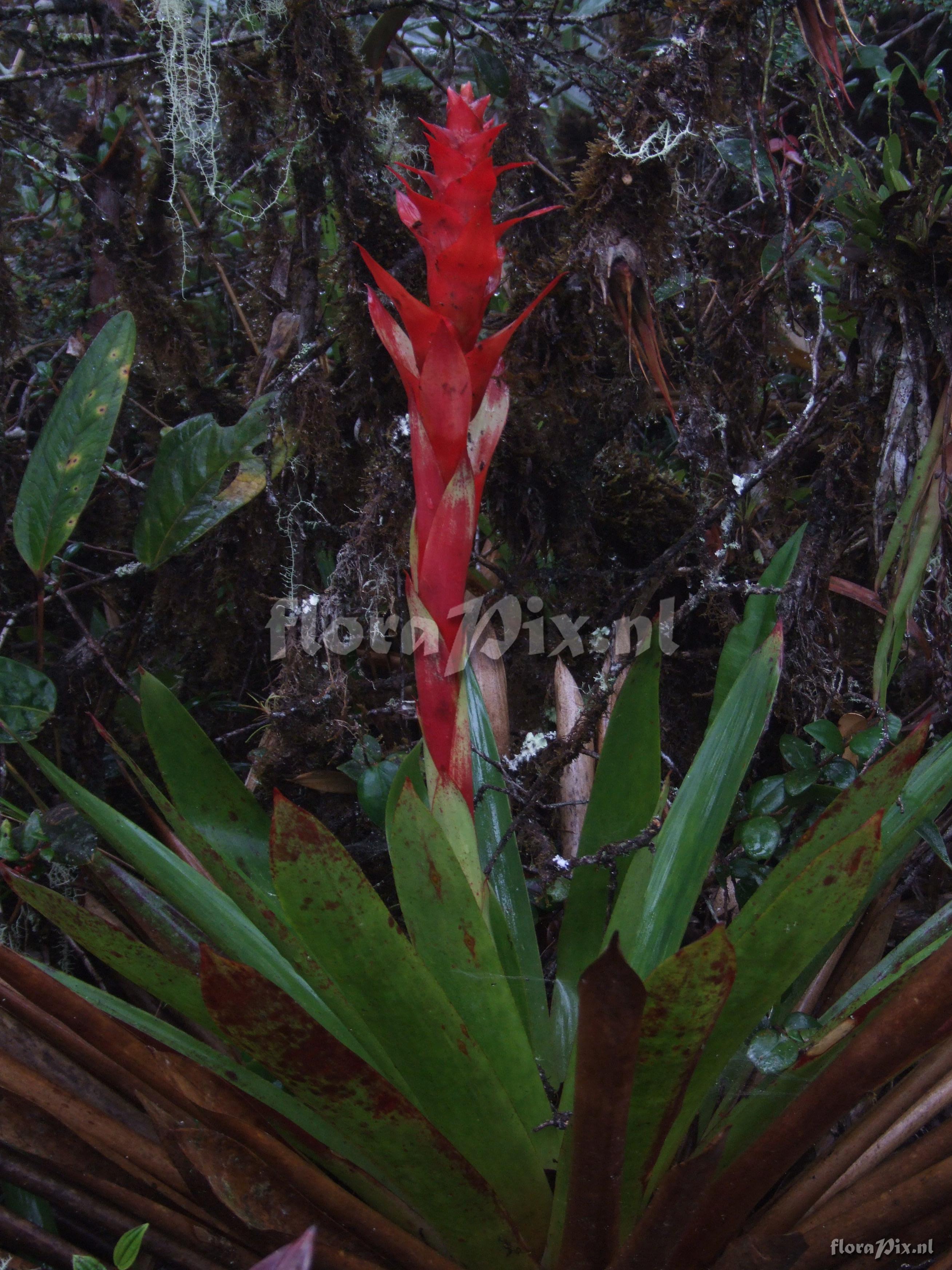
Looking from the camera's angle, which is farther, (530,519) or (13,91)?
(13,91)

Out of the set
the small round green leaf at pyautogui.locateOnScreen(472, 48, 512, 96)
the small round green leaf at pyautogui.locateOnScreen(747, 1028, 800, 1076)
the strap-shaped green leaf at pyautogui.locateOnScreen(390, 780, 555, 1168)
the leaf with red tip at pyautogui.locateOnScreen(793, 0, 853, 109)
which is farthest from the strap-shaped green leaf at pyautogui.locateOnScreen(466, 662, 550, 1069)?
the small round green leaf at pyautogui.locateOnScreen(472, 48, 512, 96)

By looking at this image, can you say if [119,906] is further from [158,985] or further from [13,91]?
[13,91]

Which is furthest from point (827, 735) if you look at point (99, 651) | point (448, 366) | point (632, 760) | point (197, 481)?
point (99, 651)

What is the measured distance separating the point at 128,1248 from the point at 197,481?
98 centimetres

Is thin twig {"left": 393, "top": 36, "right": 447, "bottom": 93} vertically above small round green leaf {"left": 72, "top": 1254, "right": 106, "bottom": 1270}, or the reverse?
thin twig {"left": 393, "top": 36, "right": 447, "bottom": 93}

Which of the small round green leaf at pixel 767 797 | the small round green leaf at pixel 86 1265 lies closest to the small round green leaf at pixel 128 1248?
the small round green leaf at pixel 86 1265

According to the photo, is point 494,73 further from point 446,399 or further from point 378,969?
point 378,969

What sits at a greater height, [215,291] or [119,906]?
[215,291]

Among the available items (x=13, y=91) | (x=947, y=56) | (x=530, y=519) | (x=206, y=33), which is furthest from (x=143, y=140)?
(x=947, y=56)

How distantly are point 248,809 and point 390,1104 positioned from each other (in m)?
0.52

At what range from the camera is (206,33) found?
1337 millimetres

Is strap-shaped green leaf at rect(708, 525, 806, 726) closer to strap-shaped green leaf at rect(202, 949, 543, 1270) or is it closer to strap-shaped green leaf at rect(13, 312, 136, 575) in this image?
strap-shaped green leaf at rect(202, 949, 543, 1270)

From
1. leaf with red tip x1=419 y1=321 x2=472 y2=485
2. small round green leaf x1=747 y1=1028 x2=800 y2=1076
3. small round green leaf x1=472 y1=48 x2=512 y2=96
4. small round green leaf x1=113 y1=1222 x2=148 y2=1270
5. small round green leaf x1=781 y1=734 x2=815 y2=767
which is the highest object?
small round green leaf x1=472 y1=48 x2=512 y2=96

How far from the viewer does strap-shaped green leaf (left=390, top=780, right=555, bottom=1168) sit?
0.71 meters
